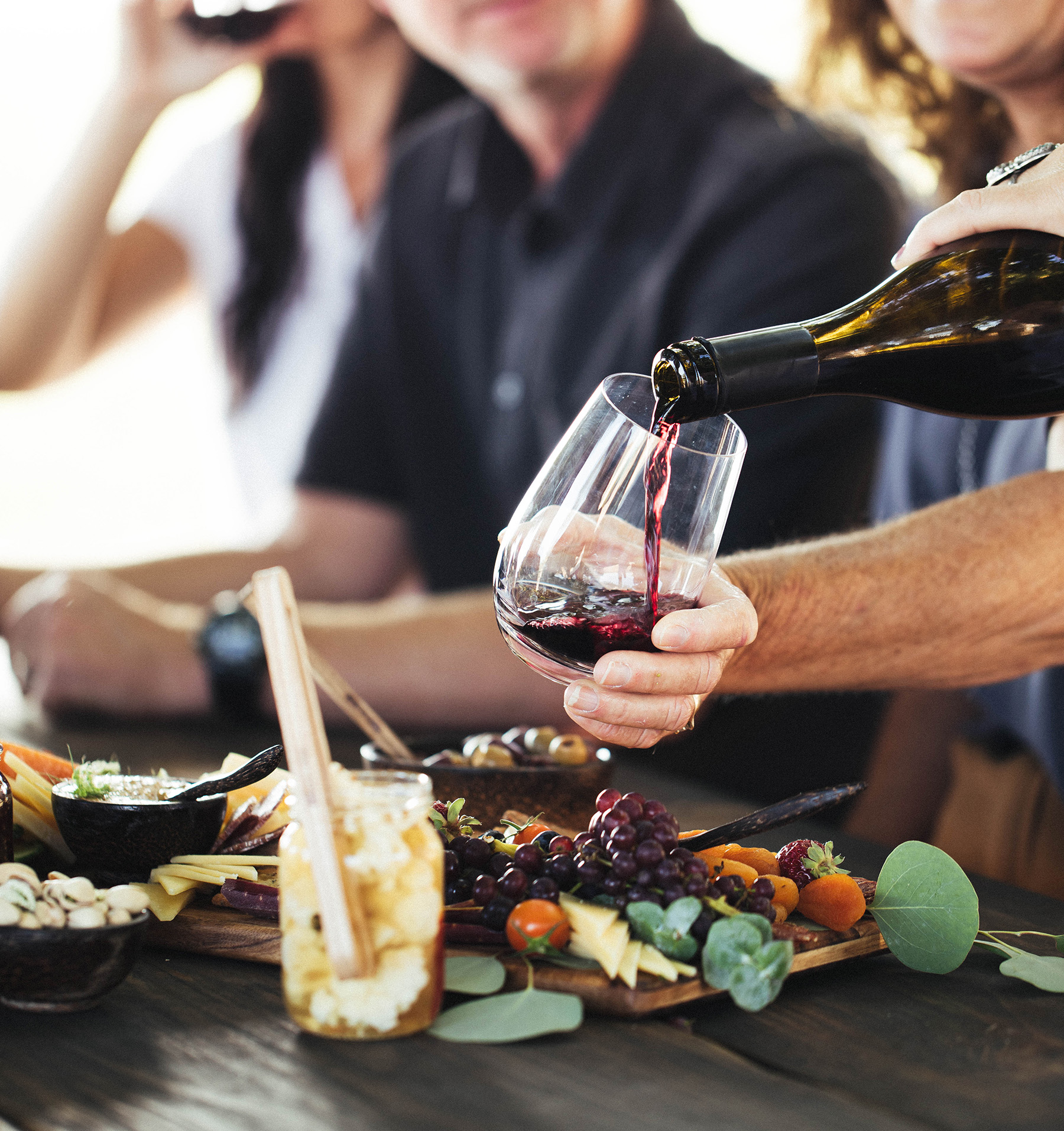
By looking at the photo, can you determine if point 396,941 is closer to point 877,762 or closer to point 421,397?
point 877,762

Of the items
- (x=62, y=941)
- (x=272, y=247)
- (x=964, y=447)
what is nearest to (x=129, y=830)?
(x=62, y=941)

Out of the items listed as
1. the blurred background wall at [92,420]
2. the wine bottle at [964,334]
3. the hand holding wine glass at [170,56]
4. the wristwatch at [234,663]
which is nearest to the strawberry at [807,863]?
the wine bottle at [964,334]

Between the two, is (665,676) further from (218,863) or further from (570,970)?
(218,863)

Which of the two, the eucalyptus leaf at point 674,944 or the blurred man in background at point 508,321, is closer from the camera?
the eucalyptus leaf at point 674,944

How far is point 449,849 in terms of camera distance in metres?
0.78

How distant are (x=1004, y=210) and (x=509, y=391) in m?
1.36

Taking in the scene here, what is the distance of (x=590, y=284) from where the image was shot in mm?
2102

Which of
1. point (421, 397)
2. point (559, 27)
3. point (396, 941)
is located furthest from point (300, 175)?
point (396, 941)

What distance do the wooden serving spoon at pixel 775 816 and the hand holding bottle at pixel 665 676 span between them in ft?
0.27

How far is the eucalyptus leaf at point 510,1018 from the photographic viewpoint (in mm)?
633

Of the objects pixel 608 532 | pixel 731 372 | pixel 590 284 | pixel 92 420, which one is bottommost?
pixel 92 420

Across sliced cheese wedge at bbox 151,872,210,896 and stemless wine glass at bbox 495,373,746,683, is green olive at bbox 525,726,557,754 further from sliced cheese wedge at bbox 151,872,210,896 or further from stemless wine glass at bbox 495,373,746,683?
sliced cheese wedge at bbox 151,872,210,896

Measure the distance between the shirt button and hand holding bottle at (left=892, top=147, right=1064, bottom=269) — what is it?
1.28 m

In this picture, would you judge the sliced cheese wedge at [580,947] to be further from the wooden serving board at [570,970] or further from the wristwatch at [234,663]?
the wristwatch at [234,663]
